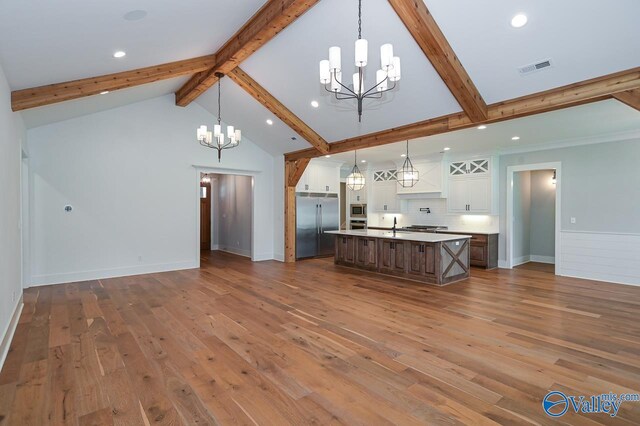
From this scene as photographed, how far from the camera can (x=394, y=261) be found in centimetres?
677

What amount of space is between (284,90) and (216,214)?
604 cm

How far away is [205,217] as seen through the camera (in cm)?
1083

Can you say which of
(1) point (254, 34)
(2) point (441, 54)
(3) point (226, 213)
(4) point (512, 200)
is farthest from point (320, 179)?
(2) point (441, 54)

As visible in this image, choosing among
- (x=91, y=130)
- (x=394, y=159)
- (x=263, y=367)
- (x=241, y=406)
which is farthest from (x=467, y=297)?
(x=91, y=130)

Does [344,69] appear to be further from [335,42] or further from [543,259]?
[543,259]

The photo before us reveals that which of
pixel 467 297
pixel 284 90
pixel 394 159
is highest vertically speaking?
pixel 284 90

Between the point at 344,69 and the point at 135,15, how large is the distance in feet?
9.15

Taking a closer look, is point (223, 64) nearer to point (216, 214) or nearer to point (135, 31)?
point (135, 31)

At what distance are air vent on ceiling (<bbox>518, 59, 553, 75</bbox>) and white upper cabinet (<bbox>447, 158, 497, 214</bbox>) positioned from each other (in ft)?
13.8

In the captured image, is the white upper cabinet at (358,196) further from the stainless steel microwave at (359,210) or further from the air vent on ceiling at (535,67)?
the air vent on ceiling at (535,67)

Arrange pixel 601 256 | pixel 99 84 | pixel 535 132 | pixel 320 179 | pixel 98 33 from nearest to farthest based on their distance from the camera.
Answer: pixel 98 33 → pixel 99 84 → pixel 535 132 → pixel 601 256 → pixel 320 179

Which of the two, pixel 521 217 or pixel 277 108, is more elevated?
pixel 277 108

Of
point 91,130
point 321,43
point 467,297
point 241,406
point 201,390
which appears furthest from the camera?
point 91,130

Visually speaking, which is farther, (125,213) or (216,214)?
(216,214)
